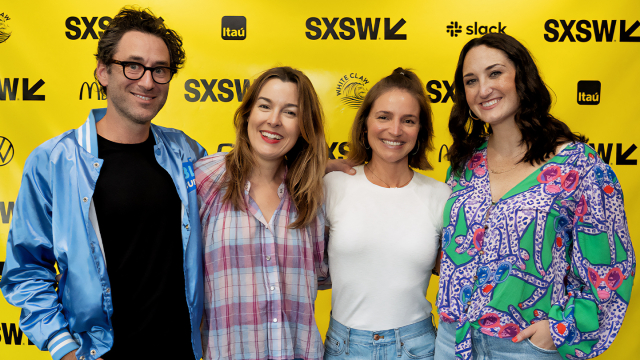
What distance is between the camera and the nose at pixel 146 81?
1518 millimetres

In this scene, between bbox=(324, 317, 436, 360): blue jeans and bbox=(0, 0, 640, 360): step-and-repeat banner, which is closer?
bbox=(324, 317, 436, 360): blue jeans

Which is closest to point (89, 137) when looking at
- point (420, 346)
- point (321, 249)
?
point (321, 249)

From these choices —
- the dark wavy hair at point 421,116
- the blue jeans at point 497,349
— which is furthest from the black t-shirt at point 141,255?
the blue jeans at point 497,349

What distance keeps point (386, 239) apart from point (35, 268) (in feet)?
4.15

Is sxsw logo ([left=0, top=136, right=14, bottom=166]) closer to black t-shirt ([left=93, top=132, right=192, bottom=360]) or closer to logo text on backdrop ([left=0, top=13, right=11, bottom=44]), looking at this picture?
logo text on backdrop ([left=0, top=13, right=11, bottom=44])

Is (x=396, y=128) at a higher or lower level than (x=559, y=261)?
higher

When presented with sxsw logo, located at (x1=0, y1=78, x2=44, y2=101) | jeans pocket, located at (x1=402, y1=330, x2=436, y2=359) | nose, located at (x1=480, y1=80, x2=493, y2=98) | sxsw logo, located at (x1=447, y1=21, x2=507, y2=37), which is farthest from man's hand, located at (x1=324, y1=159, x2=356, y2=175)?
sxsw logo, located at (x1=0, y1=78, x2=44, y2=101)

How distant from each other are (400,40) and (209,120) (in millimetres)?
1523

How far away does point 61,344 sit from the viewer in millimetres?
1316

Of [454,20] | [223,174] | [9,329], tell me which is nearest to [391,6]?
[454,20]

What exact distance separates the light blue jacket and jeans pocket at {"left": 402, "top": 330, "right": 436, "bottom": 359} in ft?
3.52

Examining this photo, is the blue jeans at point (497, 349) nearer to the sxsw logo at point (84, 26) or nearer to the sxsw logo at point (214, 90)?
the sxsw logo at point (214, 90)

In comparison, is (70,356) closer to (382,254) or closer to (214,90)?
(382,254)

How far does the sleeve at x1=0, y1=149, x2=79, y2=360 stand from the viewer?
1.33 meters
